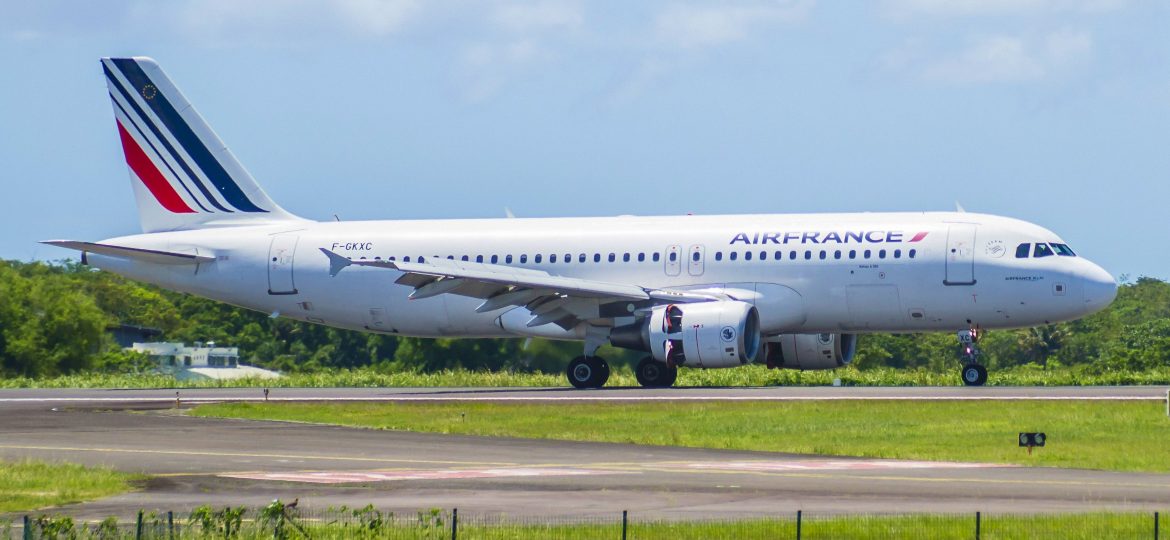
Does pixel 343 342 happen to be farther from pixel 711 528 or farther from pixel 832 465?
pixel 711 528

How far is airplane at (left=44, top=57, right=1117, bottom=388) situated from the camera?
4488 centimetres

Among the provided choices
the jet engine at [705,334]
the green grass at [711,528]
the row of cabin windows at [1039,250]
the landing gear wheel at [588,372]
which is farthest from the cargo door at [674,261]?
the green grass at [711,528]

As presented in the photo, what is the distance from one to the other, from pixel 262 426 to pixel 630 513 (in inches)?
669

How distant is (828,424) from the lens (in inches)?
1339

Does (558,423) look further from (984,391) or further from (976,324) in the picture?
(976,324)

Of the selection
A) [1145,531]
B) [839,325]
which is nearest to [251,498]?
[1145,531]

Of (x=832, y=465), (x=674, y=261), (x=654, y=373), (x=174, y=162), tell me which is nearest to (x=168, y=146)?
(x=174, y=162)

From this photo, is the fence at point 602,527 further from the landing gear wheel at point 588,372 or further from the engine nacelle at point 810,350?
the engine nacelle at point 810,350

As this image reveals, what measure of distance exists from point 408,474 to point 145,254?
90.9 ft

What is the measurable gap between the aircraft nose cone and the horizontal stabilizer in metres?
25.1

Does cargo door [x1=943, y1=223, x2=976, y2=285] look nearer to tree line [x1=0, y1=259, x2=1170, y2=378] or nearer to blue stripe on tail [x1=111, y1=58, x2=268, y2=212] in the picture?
tree line [x1=0, y1=259, x2=1170, y2=378]

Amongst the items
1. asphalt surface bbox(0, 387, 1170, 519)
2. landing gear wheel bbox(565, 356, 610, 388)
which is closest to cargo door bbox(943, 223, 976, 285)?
asphalt surface bbox(0, 387, 1170, 519)

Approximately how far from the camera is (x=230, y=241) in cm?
5250

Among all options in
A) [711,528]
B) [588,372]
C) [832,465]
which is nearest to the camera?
[711,528]
